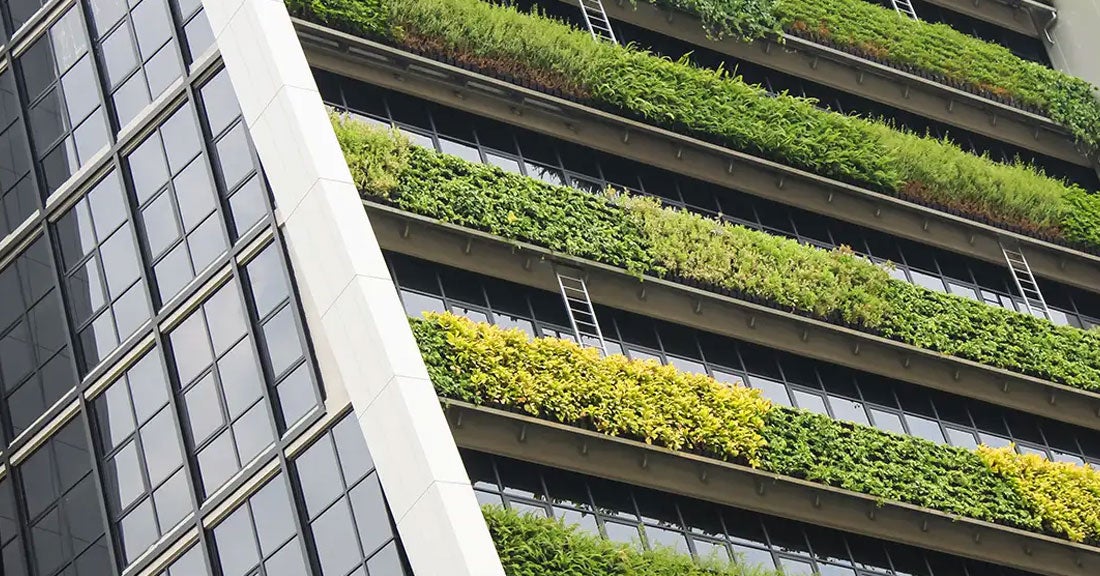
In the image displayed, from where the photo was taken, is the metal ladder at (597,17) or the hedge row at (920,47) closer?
the metal ladder at (597,17)

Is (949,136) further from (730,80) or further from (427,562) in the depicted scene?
(427,562)

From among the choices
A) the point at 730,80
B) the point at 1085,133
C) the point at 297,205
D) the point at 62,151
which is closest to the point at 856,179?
the point at 730,80

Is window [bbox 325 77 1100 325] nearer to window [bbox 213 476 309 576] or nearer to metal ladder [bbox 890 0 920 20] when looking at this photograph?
window [bbox 213 476 309 576]

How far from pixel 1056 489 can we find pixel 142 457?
17689mm

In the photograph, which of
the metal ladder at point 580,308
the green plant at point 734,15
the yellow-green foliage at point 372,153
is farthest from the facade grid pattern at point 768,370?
the green plant at point 734,15

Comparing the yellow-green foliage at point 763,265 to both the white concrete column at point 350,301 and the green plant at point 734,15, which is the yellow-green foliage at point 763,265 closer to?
the green plant at point 734,15

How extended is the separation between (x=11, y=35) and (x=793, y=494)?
20.2 meters

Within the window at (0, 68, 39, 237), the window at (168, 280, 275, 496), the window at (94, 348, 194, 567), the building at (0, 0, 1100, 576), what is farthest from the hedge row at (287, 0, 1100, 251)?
the window at (0, 68, 39, 237)

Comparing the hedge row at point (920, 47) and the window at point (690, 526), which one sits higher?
the hedge row at point (920, 47)

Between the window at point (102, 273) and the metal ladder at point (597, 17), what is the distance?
10419mm

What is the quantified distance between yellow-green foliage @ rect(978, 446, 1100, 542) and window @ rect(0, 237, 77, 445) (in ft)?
60.3

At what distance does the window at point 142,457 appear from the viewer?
116 ft

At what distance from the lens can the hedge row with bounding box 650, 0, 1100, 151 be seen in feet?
141

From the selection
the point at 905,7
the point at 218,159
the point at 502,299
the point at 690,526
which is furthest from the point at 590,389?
the point at 905,7
